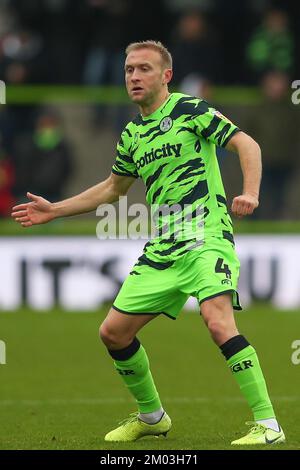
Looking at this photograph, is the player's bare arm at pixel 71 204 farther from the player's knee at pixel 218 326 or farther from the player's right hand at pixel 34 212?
the player's knee at pixel 218 326

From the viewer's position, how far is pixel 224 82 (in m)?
19.4

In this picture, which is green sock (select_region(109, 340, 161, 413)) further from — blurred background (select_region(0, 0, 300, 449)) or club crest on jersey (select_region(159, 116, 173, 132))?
blurred background (select_region(0, 0, 300, 449))

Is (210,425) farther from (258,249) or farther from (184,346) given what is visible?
(258,249)

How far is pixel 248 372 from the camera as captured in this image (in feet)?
24.3

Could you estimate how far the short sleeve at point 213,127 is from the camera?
24.8ft

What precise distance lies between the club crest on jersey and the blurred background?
4.19 metres

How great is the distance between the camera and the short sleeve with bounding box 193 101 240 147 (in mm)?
7562

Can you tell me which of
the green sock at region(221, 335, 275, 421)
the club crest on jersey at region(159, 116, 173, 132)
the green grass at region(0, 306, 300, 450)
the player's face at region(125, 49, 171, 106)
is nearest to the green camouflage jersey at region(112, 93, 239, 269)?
the club crest on jersey at region(159, 116, 173, 132)

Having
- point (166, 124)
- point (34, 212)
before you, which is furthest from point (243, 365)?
point (34, 212)

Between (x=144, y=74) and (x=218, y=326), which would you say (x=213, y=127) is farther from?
(x=218, y=326)

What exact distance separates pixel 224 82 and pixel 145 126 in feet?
38.5

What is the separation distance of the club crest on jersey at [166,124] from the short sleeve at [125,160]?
0.28 metres

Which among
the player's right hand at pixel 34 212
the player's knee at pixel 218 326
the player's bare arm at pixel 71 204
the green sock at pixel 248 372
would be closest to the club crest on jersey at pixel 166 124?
the player's bare arm at pixel 71 204

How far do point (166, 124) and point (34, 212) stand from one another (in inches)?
42.2
